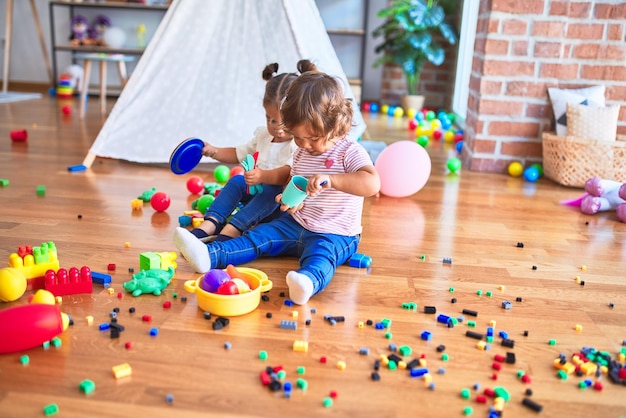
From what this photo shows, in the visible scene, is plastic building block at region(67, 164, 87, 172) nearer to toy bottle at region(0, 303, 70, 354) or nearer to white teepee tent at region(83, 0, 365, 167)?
white teepee tent at region(83, 0, 365, 167)

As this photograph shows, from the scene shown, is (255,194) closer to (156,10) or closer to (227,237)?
(227,237)

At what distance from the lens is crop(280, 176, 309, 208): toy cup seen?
1.49m

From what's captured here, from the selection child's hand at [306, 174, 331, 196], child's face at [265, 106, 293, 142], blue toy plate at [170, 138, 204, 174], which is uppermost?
child's face at [265, 106, 293, 142]

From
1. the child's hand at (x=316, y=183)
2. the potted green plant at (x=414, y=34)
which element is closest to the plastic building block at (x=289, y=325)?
the child's hand at (x=316, y=183)

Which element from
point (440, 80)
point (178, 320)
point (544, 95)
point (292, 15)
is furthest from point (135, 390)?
point (440, 80)

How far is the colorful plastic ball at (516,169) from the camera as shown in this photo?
9.64 feet

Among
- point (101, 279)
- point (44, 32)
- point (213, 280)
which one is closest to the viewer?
point (213, 280)

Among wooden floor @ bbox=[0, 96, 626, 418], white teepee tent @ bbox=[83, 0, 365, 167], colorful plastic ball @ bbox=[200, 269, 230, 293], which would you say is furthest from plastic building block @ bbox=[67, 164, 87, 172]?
colorful plastic ball @ bbox=[200, 269, 230, 293]

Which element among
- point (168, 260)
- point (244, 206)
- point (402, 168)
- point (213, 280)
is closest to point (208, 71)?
point (402, 168)

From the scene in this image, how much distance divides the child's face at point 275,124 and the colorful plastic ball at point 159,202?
483 millimetres

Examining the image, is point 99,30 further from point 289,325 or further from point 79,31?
point 289,325

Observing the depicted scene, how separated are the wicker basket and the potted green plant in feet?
7.10

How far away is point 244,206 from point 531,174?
5.09ft

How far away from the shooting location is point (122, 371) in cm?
111
